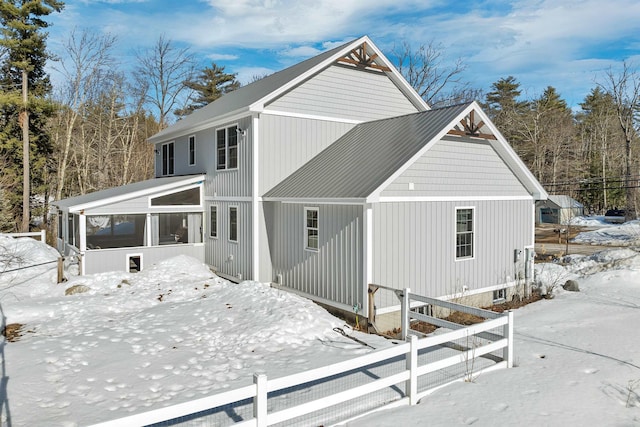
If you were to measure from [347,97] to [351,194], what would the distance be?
6024 millimetres

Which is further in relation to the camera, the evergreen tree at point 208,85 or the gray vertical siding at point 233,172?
the evergreen tree at point 208,85

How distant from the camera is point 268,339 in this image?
358 inches

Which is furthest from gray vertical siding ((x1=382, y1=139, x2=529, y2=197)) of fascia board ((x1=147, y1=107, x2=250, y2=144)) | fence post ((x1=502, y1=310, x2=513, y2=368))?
fascia board ((x1=147, y1=107, x2=250, y2=144))

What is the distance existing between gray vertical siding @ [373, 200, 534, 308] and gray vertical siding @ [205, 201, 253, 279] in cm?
467

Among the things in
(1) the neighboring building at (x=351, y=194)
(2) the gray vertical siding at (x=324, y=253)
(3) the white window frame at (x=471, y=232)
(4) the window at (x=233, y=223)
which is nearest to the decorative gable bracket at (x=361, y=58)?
(1) the neighboring building at (x=351, y=194)

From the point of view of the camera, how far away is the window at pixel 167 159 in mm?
19703

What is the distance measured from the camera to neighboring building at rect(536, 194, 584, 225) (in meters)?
44.4

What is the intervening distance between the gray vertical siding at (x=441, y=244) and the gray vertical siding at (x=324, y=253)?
1.76 ft

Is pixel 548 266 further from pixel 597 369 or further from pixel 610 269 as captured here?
pixel 597 369

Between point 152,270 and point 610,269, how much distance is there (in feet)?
52.5

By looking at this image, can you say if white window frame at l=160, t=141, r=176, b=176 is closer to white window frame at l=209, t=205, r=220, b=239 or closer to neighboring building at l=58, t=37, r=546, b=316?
neighboring building at l=58, t=37, r=546, b=316

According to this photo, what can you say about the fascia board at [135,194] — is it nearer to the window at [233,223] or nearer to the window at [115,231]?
the window at [233,223]

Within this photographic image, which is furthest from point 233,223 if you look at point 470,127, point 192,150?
point 470,127

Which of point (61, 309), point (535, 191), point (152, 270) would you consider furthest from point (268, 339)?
point (535, 191)
